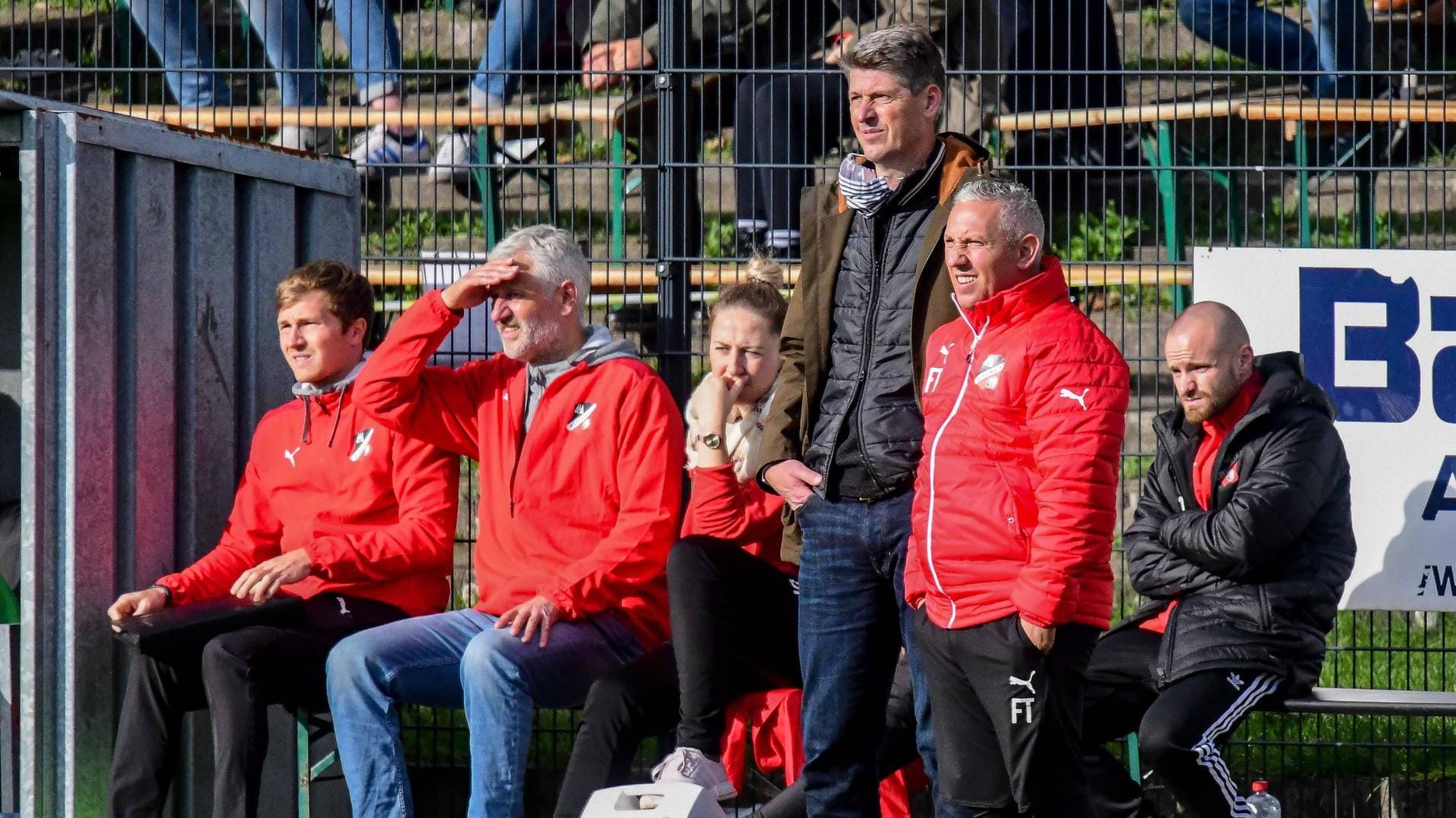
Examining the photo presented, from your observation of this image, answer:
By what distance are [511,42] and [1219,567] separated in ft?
11.6

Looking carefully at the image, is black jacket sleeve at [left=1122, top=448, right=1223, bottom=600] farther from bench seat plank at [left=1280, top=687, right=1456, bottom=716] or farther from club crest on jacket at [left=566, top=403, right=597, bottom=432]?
club crest on jacket at [left=566, top=403, right=597, bottom=432]

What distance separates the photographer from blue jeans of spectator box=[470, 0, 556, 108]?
21.0 feet

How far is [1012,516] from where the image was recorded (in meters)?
3.71

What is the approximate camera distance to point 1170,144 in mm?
6297

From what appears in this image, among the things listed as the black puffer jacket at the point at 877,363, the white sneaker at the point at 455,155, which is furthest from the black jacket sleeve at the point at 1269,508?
the white sneaker at the point at 455,155

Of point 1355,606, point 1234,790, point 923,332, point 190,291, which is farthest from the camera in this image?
point 1355,606

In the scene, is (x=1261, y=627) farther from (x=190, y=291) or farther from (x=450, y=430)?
(x=190, y=291)

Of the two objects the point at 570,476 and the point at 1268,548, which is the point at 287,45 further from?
the point at 1268,548

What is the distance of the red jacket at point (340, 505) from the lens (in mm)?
5180

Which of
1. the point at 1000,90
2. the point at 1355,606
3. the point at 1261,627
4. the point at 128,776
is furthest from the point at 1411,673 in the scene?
the point at 128,776

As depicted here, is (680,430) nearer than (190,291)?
Yes

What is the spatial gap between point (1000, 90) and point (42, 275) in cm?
321

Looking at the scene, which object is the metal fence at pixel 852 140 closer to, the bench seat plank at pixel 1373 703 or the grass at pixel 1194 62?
the grass at pixel 1194 62

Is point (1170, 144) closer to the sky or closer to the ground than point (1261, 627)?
closer to the sky
